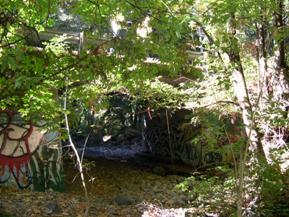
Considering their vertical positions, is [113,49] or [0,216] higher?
[113,49]

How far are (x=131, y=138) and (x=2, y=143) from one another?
1270 centimetres

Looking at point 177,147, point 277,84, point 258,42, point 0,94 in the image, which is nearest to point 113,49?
point 0,94

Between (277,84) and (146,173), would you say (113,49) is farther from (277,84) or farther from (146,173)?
(146,173)

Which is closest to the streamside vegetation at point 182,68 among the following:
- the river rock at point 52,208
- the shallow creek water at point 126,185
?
the shallow creek water at point 126,185

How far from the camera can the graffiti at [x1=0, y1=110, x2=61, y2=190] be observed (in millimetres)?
9141

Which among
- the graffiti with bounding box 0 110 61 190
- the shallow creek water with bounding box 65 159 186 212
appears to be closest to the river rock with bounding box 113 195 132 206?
the shallow creek water with bounding box 65 159 186 212

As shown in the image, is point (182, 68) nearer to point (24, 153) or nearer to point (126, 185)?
point (24, 153)

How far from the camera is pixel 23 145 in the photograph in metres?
9.31

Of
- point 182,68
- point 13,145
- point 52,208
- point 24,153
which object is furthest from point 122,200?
point 182,68

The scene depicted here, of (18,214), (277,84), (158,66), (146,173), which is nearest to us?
(158,66)

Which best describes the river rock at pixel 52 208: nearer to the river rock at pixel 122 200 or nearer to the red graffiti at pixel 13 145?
the red graffiti at pixel 13 145

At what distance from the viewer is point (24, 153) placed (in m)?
9.30

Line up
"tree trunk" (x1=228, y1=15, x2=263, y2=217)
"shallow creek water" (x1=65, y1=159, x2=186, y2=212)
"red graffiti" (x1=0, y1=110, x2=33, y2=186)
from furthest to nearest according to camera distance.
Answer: "shallow creek water" (x1=65, y1=159, x2=186, y2=212) → "red graffiti" (x1=0, y1=110, x2=33, y2=186) → "tree trunk" (x1=228, y1=15, x2=263, y2=217)

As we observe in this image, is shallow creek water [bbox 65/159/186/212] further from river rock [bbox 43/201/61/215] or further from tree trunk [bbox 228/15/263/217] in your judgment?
tree trunk [bbox 228/15/263/217]
